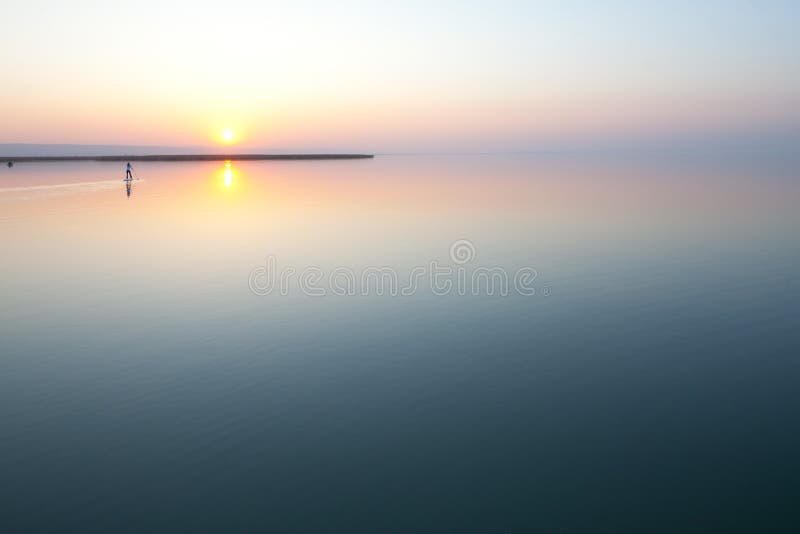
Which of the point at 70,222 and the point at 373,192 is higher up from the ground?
the point at 373,192

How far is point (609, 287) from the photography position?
28.2 meters

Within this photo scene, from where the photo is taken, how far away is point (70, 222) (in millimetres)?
51969

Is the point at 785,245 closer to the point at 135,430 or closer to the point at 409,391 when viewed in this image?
the point at 409,391

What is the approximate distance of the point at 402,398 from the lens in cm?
1575

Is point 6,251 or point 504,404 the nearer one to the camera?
point 504,404

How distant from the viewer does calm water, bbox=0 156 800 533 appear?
11070 millimetres

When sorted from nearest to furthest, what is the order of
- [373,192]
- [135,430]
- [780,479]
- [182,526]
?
[182,526] < [780,479] < [135,430] < [373,192]

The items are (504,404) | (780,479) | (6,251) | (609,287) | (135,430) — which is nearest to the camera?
(780,479)

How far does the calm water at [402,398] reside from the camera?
1107 centimetres

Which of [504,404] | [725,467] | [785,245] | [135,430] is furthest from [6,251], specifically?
[785,245]

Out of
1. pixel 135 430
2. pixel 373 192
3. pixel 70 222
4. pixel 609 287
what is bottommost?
pixel 135 430

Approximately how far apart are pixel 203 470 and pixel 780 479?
13248 millimetres

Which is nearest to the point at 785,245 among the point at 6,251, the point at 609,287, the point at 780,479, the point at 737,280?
the point at 737,280

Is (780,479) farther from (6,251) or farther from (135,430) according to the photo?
(6,251)
